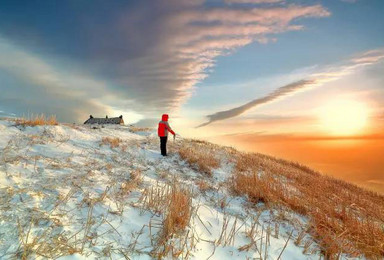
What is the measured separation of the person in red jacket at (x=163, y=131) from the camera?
10391mm

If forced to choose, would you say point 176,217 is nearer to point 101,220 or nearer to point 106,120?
point 101,220

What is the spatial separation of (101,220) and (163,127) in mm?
7321

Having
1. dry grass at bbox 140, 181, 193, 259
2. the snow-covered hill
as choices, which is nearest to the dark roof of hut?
the snow-covered hill

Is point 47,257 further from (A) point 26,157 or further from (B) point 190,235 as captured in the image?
(A) point 26,157

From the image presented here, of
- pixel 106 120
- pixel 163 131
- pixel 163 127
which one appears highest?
pixel 106 120

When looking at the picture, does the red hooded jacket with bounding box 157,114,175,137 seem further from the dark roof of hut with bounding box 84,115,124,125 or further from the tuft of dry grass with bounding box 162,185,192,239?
the dark roof of hut with bounding box 84,115,124,125

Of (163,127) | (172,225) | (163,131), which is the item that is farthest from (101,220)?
(163,127)

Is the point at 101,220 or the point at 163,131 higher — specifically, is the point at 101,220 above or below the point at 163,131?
below

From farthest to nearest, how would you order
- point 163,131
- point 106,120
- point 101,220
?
point 106,120 < point 163,131 < point 101,220

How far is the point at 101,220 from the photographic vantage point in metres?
3.44

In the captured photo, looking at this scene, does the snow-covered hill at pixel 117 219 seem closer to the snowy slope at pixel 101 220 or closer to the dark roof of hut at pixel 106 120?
the snowy slope at pixel 101 220

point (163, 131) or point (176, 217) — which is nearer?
point (176, 217)

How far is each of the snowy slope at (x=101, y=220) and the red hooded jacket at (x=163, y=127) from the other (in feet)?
13.0

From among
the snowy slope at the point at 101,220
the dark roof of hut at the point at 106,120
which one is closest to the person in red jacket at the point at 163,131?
the snowy slope at the point at 101,220
